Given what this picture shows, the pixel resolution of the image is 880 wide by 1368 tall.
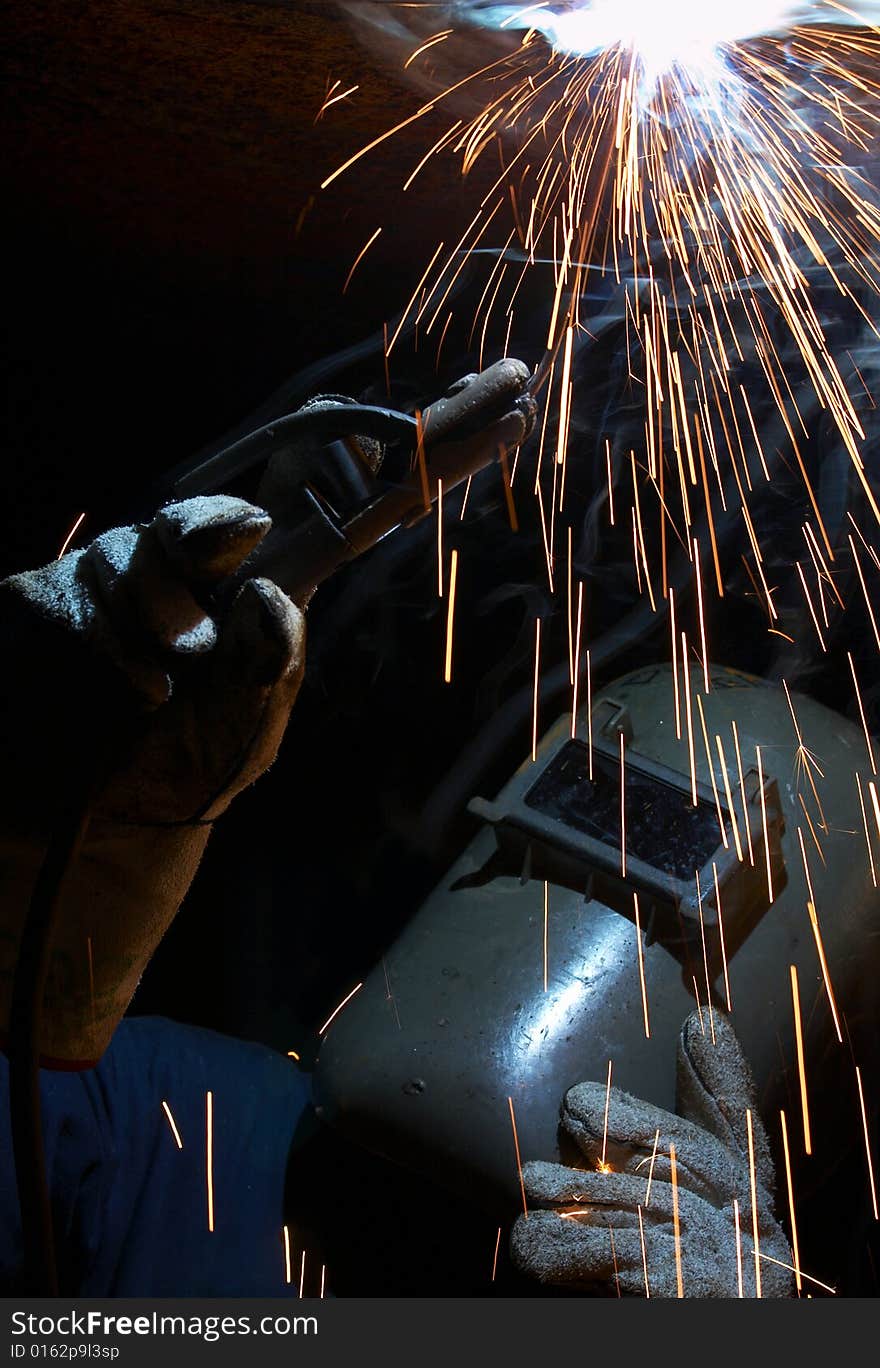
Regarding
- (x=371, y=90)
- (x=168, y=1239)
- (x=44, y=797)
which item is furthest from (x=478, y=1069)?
(x=371, y=90)

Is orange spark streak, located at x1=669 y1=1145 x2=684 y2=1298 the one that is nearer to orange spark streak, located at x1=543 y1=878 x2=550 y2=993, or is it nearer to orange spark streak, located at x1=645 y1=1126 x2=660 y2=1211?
orange spark streak, located at x1=645 y1=1126 x2=660 y2=1211

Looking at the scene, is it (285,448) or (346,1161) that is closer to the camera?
(285,448)

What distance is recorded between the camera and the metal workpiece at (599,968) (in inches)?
76.9

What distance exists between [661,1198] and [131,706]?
135cm

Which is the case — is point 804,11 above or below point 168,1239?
above

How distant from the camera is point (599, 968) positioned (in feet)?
6.88

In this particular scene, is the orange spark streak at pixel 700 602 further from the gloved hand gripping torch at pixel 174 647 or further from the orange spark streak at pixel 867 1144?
the gloved hand gripping torch at pixel 174 647

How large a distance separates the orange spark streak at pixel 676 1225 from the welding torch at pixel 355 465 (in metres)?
1.32

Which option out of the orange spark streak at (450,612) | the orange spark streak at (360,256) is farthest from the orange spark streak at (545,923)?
the orange spark streak at (360,256)

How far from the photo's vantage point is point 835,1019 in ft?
7.35

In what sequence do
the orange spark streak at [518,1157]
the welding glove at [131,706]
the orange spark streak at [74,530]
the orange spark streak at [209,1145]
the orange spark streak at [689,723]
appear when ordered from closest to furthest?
1. the welding glove at [131,706]
2. the orange spark streak at [518,1157]
3. the orange spark streak at [209,1145]
4. the orange spark streak at [689,723]
5. the orange spark streak at [74,530]
